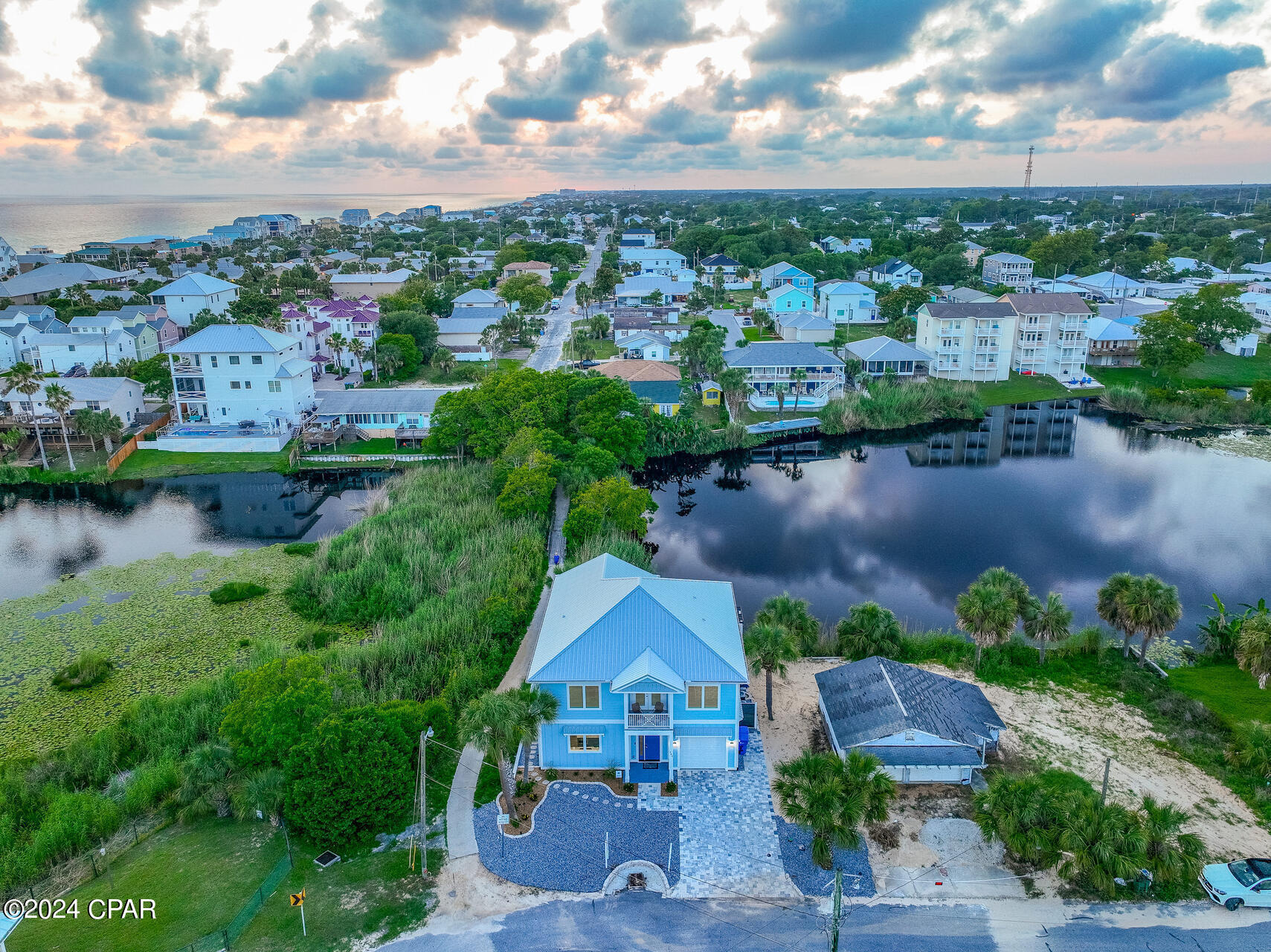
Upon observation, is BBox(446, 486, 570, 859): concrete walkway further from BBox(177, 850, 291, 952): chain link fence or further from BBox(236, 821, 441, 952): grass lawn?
BBox(177, 850, 291, 952): chain link fence

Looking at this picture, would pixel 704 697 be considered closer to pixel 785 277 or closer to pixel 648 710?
pixel 648 710

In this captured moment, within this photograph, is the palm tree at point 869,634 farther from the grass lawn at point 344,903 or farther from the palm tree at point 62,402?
the palm tree at point 62,402

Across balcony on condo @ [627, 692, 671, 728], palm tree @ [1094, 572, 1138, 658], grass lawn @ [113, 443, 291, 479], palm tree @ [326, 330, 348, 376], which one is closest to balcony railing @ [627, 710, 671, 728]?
balcony on condo @ [627, 692, 671, 728]

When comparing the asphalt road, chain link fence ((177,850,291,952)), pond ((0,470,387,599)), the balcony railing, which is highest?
the balcony railing

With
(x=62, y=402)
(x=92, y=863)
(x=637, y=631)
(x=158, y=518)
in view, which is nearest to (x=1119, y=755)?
(x=637, y=631)

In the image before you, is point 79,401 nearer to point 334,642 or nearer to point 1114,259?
point 334,642

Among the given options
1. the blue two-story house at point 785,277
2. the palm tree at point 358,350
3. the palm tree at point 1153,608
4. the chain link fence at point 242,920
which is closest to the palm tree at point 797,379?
the blue two-story house at point 785,277

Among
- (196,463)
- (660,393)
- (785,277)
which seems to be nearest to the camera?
(196,463)
